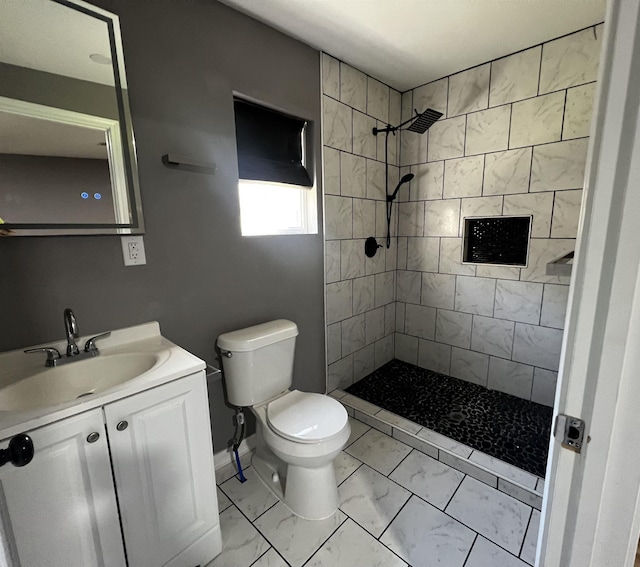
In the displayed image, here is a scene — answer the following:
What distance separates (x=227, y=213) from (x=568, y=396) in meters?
1.54

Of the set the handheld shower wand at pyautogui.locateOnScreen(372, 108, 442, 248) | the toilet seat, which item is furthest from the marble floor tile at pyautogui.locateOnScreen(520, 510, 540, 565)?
the handheld shower wand at pyautogui.locateOnScreen(372, 108, 442, 248)

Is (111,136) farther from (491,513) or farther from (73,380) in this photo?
(491,513)

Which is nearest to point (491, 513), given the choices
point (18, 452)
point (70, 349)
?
point (18, 452)

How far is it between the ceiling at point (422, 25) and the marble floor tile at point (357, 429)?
7.96 feet

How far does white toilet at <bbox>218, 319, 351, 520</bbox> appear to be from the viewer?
1389mm

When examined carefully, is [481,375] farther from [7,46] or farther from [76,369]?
[7,46]

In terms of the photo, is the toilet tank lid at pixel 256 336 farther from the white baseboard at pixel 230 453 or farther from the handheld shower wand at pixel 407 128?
the handheld shower wand at pixel 407 128

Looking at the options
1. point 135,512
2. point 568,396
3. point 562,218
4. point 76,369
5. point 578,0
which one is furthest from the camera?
point 562,218

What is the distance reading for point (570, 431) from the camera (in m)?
0.52

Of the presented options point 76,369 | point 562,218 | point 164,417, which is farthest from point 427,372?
point 76,369

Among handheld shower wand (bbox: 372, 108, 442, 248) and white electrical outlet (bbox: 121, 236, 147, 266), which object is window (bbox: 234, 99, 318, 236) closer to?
white electrical outlet (bbox: 121, 236, 147, 266)

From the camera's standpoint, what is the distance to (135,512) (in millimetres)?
1029

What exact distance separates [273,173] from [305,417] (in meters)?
1.36

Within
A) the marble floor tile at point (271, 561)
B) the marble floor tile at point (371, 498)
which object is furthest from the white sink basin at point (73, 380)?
the marble floor tile at point (371, 498)
